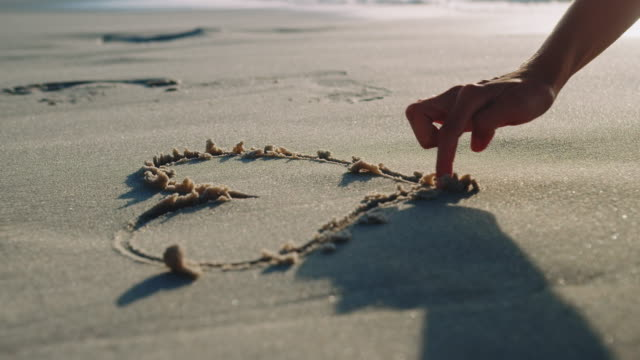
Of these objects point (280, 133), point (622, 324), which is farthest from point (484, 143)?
point (280, 133)

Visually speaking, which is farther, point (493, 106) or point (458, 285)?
point (493, 106)

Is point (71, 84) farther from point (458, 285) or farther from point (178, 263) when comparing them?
point (458, 285)

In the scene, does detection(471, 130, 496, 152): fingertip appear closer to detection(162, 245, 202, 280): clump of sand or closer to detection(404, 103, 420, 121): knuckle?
detection(404, 103, 420, 121): knuckle

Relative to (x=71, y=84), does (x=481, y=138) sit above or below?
above

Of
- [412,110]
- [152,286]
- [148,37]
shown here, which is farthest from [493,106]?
[148,37]

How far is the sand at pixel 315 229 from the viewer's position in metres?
0.90

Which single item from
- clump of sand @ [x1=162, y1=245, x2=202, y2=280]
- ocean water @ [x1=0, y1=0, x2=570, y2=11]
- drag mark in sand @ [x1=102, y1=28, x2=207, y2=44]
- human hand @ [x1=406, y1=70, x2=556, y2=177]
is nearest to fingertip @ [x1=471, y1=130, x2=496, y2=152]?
human hand @ [x1=406, y1=70, x2=556, y2=177]

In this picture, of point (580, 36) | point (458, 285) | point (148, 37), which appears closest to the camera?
point (458, 285)

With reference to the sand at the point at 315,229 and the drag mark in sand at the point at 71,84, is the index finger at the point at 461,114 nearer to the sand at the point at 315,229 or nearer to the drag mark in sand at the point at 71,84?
the sand at the point at 315,229

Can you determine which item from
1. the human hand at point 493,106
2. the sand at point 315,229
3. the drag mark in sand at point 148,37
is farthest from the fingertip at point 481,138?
the drag mark in sand at point 148,37

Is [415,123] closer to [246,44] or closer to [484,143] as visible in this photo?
[484,143]

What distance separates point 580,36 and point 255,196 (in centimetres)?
79

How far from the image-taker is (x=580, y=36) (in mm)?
1223

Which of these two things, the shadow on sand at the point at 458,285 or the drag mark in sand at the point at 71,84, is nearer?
the shadow on sand at the point at 458,285
